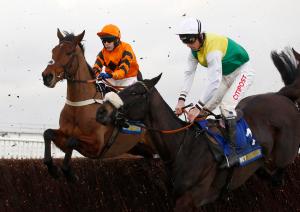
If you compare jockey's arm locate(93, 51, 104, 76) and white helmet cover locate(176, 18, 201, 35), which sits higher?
white helmet cover locate(176, 18, 201, 35)

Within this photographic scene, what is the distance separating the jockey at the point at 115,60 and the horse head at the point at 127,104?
88.0 inches

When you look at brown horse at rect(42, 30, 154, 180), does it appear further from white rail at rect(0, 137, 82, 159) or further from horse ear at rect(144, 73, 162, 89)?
white rail at rect(0, 137, 82, 159)

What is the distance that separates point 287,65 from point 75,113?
9.15ft

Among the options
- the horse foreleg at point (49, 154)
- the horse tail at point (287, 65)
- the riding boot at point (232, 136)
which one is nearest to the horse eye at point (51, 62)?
the horse foreleg at point (49, 154)

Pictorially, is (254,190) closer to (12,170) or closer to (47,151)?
(47,151)

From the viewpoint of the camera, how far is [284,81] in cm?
693

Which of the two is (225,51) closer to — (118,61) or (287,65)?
(287,65)

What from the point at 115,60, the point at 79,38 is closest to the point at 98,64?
the point at 115,60

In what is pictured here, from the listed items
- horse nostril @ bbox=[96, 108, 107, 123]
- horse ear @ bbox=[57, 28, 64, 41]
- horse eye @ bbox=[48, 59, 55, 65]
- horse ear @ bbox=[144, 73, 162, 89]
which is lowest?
horse eye @ bbox=[48, 59, 55, 65]

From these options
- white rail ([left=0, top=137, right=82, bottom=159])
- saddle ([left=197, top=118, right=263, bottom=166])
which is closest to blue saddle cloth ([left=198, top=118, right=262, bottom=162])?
saddle ([left=197, top=118, right=263, bottom=166])

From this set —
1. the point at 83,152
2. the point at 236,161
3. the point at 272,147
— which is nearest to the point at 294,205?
the point at 272,147

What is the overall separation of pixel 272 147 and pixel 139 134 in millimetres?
1811

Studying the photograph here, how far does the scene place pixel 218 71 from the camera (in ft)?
16.9

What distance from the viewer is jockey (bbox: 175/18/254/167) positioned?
518cm
